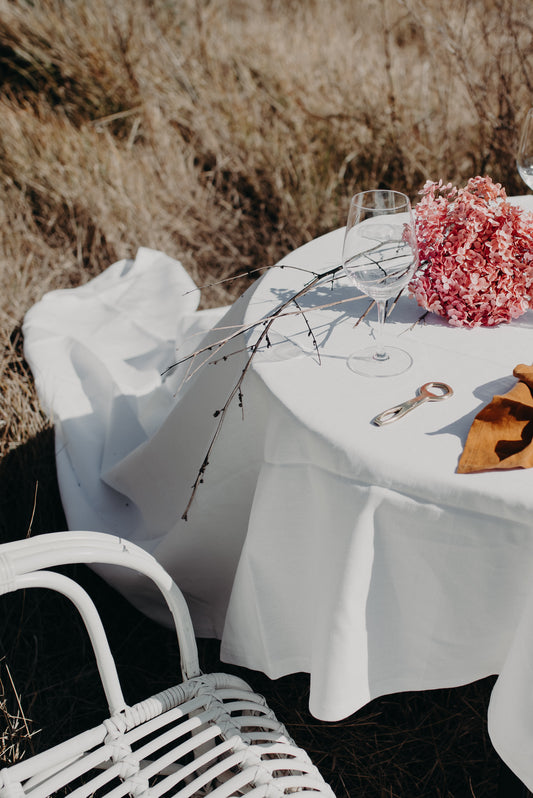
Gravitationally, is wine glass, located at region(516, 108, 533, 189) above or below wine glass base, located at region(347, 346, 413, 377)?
above

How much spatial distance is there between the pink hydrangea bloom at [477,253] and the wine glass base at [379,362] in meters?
0.13

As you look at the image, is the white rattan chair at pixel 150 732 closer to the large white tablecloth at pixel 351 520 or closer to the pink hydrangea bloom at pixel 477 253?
the large white tablecloth at pixel 351 520

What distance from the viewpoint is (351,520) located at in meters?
1.01

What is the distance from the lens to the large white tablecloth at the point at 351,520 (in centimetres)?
97

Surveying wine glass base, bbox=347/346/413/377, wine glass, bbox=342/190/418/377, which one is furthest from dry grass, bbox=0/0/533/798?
wine glass, bbox=342/190/418/377

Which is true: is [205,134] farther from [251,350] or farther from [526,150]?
[251,350]

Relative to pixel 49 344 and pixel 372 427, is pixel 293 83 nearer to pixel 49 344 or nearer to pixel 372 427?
pixel 49 344

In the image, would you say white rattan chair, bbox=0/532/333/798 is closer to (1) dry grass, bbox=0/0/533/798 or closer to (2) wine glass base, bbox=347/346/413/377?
(2) wine glass base, bbox=347/346/413/377

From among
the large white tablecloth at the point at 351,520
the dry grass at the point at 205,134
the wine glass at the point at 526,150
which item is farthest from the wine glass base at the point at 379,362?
the dry grass at the point at 205,134

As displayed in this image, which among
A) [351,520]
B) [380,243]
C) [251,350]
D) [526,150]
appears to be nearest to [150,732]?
[351,520]

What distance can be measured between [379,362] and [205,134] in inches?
124

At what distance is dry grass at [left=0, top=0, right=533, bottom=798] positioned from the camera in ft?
10.5

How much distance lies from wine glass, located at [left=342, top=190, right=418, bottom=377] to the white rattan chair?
2.01 ft

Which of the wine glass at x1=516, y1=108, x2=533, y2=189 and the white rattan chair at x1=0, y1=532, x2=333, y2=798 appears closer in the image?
the white rattan chair at x1=0, y1=532, x2=333, y2=798
